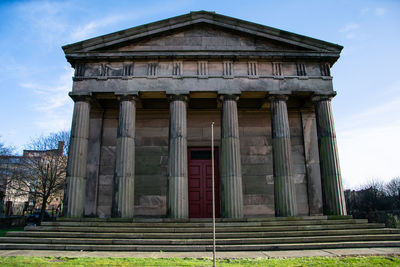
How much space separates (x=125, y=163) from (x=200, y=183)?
504cm

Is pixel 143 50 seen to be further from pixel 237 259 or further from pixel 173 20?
pixel 237 259

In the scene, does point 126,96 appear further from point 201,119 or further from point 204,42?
point 204,42

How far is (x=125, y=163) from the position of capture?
1490 centimetres

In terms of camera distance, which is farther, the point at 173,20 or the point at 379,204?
the point at 379,204

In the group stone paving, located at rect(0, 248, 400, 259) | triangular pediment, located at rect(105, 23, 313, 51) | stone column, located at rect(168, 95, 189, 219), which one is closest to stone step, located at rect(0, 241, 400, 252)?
stone paving, located at rect(0, 248, 400, 259)

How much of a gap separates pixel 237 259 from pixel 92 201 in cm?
1122

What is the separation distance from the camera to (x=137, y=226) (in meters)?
13.3

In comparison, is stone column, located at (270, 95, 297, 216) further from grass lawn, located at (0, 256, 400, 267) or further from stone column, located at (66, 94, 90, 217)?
stone column, located at (66, 94, 90, 217)

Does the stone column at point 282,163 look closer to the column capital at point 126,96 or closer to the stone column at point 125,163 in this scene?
the stone column at point 125,163

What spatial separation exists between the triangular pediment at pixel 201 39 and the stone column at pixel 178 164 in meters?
3.20

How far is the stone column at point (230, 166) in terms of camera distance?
14.4 m

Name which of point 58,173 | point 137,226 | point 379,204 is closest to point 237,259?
point 137,226

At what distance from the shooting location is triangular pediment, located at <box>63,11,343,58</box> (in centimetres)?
1636

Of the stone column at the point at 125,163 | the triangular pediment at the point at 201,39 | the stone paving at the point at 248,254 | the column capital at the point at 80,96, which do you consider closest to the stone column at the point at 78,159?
the column capital at the point at 80,96
